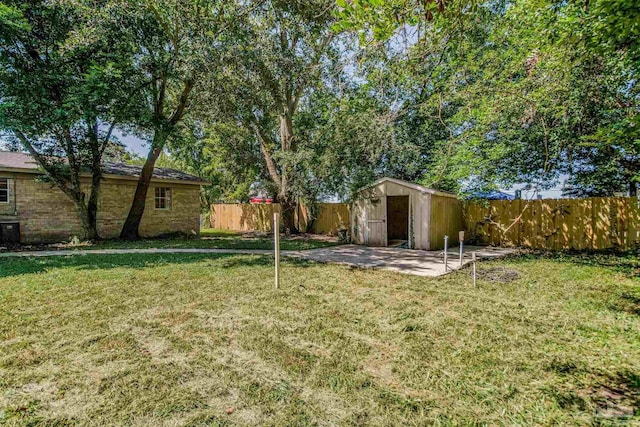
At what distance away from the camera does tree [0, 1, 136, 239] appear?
861 cm

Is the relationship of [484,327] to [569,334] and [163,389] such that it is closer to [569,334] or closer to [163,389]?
[569,334]

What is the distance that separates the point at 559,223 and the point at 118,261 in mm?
13118

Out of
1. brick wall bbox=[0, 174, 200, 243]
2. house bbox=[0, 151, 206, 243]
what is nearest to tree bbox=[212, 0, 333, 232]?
house bbox=[0, 151, 206, 243]

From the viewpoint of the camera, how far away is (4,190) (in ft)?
35.3

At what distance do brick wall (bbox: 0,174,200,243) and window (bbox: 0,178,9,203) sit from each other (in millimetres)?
158

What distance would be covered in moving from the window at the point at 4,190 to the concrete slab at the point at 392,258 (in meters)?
10.3

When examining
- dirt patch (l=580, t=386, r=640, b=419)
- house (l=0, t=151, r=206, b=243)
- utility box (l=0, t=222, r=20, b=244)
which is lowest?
dirt patch (l=580, t=386, r=640, b=419)

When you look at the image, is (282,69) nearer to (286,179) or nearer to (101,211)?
(286,179)

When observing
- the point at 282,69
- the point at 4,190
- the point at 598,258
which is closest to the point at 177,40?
the point at 282,69

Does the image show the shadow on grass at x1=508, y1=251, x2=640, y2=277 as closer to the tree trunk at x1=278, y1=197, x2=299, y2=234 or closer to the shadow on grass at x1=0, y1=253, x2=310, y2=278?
the shadow on grass at x1=0, y1=253, x2=310, y2=278

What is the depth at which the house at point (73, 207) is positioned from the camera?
35.3 feet

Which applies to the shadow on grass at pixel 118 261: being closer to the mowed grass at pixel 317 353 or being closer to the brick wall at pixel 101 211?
the mowed grass at pixel 317 353

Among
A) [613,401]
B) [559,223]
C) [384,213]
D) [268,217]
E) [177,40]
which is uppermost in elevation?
[177,40]

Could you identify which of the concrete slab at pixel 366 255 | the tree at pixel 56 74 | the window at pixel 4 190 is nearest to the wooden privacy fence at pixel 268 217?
the concrete slab at pixel 366 255
